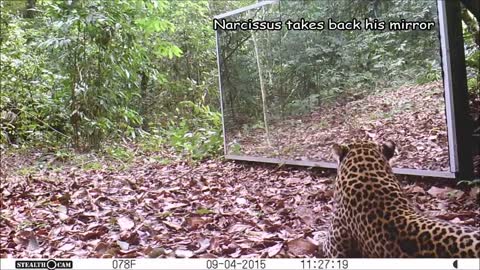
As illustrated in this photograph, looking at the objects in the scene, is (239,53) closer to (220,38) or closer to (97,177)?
(220,38)

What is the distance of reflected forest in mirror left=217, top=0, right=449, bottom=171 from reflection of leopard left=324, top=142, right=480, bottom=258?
0.41 meters

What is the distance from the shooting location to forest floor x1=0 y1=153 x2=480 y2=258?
4.85ft

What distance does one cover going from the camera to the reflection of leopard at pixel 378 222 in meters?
1.06

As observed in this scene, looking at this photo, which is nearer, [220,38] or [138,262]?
[138,262]

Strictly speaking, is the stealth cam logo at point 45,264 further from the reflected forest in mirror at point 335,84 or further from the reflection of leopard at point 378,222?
the reflected forest in mirror at point 335,84

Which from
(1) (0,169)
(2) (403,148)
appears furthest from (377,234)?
(1) (0,169)

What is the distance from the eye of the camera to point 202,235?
5.27 feet

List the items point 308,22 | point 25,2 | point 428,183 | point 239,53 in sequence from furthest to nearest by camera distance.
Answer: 1. point 239,53
2. point 25,2
3. point 308,22
4. point 428,183

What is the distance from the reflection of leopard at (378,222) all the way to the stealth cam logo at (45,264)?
25.6 inches

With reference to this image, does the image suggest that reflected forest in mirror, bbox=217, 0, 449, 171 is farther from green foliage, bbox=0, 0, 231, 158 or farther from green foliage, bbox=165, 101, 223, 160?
green foliage, bbox=0, 0, 231, 158

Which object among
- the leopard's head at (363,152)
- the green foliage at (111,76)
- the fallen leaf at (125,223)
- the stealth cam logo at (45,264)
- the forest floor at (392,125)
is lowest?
the stealth cam logo at (45,264)

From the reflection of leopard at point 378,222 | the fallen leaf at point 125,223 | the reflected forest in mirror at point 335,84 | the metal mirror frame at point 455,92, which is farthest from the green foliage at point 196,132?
the reflection of leopard at point 378,222

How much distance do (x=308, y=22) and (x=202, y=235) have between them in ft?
3.20

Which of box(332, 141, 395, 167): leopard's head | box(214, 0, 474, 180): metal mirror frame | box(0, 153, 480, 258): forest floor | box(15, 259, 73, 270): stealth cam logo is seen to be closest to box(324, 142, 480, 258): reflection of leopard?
box(332, 141, 395, 167): leopard's head
